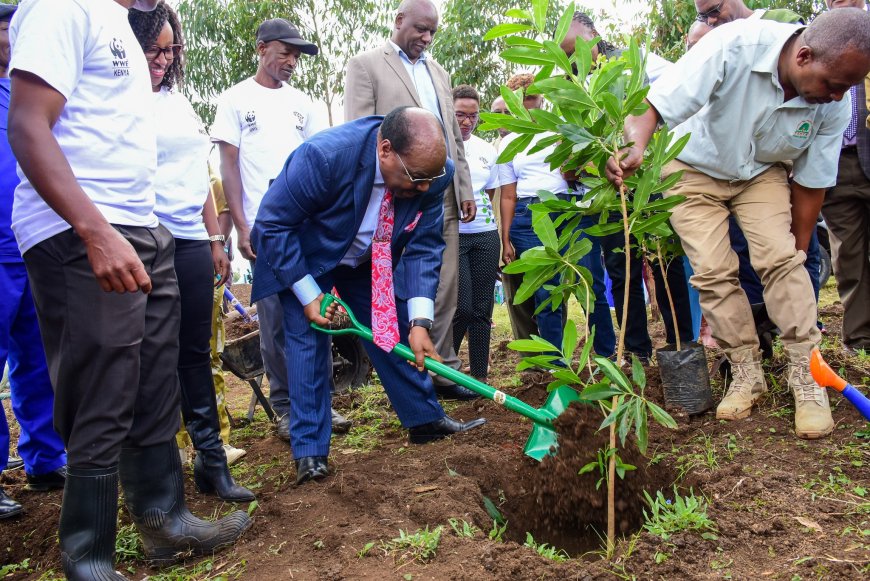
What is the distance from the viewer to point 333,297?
10.4ft

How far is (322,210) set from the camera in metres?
3.22

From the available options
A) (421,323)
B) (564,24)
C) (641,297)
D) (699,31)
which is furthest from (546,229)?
(699,31)

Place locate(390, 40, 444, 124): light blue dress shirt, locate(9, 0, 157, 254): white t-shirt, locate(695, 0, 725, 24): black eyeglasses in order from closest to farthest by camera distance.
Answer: locate(9, 0, 157, 254): white t-shirt
locate(695, 0, 725, 24): black eyeglasses
locate(390, 40, 444, 124): light blue dress shirt

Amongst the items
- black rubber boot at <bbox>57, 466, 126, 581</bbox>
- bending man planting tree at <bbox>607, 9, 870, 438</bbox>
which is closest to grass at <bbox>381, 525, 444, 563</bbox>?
black rubber boot at <bbox>57, 466, 126, 581</bbox>

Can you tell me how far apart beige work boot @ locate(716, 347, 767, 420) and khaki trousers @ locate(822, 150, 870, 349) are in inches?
56.1

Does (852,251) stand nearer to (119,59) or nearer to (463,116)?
(463,116)

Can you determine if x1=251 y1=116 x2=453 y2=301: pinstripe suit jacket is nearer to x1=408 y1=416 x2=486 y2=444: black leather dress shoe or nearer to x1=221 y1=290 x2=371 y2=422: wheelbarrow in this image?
x1=221 y1=290 x2=371 y2=422: wheelbarrow

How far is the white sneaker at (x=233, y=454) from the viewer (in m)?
3.59

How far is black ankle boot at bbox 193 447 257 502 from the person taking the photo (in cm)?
293

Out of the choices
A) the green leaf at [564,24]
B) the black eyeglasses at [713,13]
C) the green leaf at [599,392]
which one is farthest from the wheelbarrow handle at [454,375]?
the black eyeglasses at [713,13]

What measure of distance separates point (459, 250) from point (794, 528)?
287 cm

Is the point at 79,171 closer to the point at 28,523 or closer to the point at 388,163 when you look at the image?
the point at 388,163

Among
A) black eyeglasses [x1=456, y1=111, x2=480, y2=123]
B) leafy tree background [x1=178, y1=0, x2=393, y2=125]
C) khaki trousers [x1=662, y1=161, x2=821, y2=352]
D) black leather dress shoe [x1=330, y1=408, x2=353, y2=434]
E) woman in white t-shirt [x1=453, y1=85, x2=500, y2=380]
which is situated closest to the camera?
khaki trousers [x1=662, y1=161, x2=821, y2=352]

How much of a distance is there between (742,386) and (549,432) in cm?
101
